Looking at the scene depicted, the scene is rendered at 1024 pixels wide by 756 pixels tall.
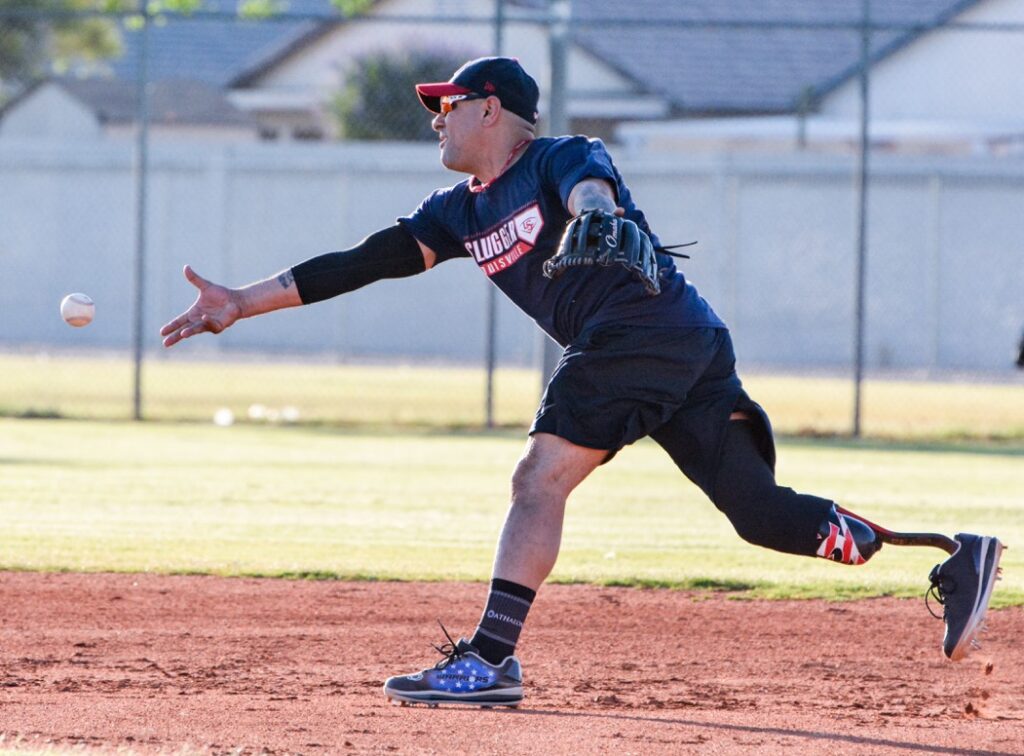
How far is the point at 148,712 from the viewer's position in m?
4.84

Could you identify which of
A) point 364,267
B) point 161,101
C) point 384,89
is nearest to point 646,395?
point 364,267

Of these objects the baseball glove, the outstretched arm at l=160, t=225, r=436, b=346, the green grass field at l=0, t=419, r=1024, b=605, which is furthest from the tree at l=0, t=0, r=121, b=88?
the baseball glove

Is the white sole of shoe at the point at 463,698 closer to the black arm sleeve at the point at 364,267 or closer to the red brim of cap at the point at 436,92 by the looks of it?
the black arm sleeve at the point at 364,267

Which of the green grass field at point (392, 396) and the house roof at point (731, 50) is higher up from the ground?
the house roof at point (731, 50)

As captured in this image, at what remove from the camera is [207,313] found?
5.43m

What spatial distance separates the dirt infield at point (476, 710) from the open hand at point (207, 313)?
43.4 inches

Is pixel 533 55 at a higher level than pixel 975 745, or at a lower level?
higher

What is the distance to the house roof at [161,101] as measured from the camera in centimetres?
2927

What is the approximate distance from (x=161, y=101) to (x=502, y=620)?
83.6 ft

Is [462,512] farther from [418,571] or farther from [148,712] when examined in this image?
[148,712]

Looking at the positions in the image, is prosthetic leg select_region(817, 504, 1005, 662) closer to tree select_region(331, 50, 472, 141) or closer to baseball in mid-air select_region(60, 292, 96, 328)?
baseball in mid-air select_region(60, 292, 96, 328)

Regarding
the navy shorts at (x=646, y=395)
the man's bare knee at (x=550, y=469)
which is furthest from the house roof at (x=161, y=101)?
the man's bare knee at (x=550, y=469)

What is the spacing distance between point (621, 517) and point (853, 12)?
24.2m

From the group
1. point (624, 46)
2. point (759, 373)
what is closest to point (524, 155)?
point (759, 373)
